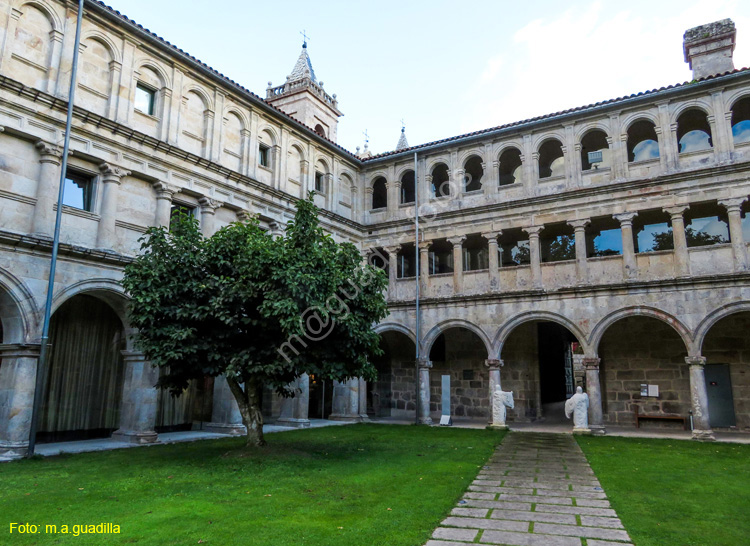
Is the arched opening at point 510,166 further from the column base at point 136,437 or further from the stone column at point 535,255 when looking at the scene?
the column base at point 136,437

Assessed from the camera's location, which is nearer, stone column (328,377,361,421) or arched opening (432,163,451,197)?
stone column (328,377,361,421)

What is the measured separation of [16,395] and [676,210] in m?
18.4

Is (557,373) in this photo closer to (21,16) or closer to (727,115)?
(727,115)

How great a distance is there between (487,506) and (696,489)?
3.76 meters

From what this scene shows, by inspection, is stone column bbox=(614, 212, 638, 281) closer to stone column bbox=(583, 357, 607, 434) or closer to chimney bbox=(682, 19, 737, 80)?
stone column bbox=(583, 357, 607, 434)

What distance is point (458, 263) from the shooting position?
2011 cm

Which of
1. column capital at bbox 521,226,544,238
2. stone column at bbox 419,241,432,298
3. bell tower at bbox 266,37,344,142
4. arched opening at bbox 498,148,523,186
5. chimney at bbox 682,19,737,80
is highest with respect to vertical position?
bell tower at bbox 266,37,344,142

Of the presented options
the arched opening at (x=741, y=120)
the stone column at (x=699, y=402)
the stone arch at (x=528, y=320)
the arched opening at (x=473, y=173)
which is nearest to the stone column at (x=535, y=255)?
the stone arch at (x=528, y=320)

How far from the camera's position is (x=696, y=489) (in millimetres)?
8422

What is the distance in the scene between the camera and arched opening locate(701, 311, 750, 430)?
1723 centimetres

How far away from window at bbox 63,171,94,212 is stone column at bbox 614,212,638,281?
1562 centimetres

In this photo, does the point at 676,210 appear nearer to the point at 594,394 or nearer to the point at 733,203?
the point at 733,203

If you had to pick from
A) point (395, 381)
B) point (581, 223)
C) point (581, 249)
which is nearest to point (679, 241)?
point (581, 249)

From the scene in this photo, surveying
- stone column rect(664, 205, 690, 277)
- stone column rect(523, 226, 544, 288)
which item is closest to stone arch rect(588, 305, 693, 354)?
stone column rect(664, 205, 690, 277)
